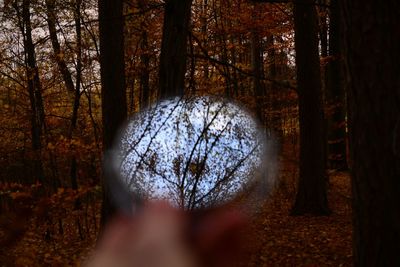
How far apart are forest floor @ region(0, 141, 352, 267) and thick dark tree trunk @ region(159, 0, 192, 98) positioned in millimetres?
2344

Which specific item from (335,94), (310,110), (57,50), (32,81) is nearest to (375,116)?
(310,110)

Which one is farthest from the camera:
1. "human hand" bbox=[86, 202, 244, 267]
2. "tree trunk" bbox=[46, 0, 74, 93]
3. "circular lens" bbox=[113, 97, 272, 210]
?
"tree trunk" bbox=[46, 0, 74, 93]

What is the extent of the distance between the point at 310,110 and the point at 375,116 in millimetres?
6860

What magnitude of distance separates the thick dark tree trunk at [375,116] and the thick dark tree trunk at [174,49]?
2672 mm

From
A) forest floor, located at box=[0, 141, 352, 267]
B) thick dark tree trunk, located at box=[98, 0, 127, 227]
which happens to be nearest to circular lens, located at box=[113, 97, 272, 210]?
forest floor, located at box=[0, 141, 352, 267]

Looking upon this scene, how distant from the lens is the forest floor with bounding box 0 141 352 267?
6.99m

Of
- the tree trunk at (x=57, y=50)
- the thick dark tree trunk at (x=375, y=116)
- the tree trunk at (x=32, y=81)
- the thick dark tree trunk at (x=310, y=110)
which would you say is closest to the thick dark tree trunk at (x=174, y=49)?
the thick dark tree trunk at (x=375, y=116)

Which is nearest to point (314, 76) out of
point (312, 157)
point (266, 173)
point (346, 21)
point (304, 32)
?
point (304, 32)

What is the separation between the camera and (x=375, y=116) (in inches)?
114

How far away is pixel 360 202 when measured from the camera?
3029 millimetres

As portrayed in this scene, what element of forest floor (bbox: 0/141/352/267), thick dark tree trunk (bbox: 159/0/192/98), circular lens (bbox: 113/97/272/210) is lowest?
forest floor (bbox: 0/141/352/267)

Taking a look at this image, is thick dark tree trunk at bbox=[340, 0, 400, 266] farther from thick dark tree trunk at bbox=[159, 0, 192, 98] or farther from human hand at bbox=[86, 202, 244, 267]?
thick dark tree trunk at bbox=[159, 0, 192, 98]

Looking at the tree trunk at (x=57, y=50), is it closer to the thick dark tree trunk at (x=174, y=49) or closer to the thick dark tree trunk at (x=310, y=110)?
the thick dark tree trunk at (x=310, y=110)

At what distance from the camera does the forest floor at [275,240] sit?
699 centimetres
